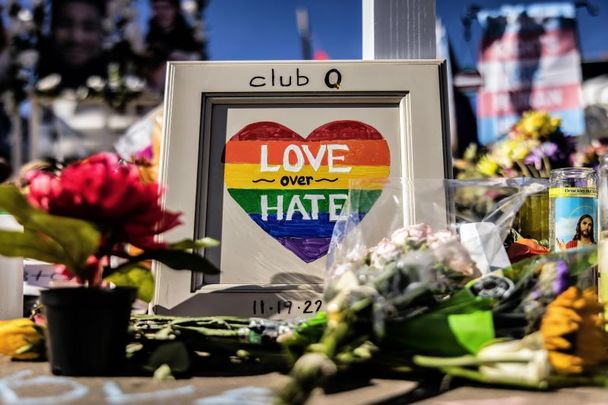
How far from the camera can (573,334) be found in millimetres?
683

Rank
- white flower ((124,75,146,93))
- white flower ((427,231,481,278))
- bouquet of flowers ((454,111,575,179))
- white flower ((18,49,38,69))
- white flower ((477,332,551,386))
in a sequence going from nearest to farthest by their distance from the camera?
white flower ((477,332,551,386))
white flower ((427,231,481,278))
bouquet of flowers ((454,111,575,179))
white flower ((124,75,146,93))
white flower ((18,49,38,69))

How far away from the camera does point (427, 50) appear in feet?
3.88

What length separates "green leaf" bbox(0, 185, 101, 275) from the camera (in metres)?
0.69

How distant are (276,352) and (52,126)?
830 centimetres

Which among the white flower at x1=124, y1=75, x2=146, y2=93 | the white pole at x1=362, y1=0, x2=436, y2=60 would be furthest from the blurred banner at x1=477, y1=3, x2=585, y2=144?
the white pole at x1=362, y1=0, x2=436, y2=60

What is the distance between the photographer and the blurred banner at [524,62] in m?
5.12

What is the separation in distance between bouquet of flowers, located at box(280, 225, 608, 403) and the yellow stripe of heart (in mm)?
295

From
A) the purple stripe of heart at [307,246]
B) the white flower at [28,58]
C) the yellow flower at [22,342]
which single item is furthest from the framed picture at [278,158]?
the white flower at [28,58]

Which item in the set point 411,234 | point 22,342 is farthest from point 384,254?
point 22,342

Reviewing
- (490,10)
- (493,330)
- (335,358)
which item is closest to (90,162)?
(335,358)

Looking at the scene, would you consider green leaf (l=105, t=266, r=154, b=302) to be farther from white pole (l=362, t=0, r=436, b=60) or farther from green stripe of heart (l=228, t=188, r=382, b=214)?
white pole (l=362, t=0, r=436, b=60)

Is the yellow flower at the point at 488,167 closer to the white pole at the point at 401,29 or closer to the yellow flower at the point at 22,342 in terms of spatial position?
the white pole at the point at 401,29

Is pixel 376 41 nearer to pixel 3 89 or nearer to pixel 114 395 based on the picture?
pixel 114 395

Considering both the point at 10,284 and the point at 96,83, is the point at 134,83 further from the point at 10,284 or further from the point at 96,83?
the point at 10,284
